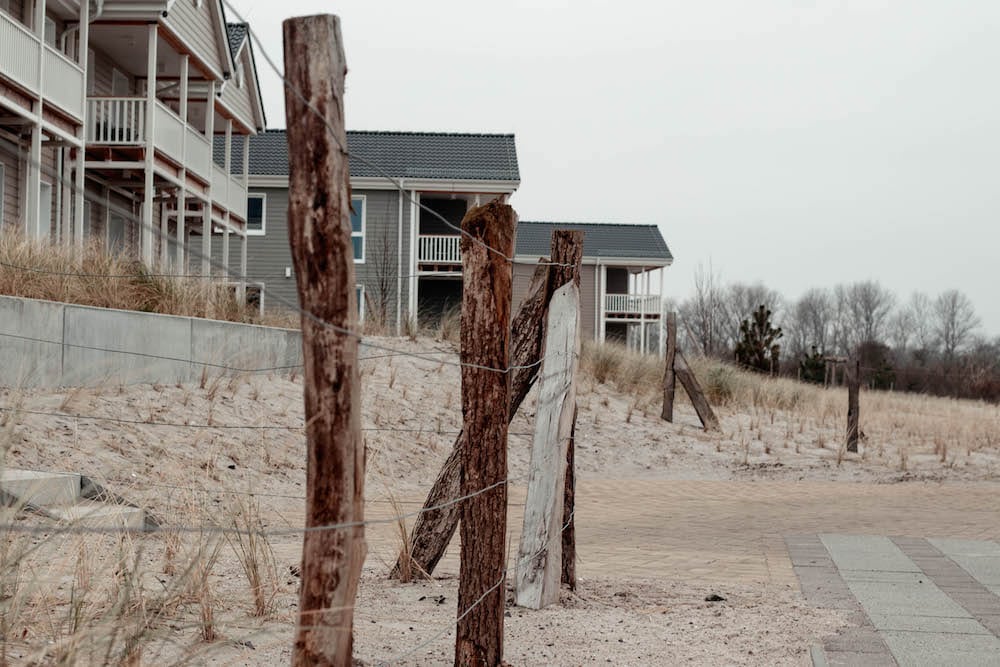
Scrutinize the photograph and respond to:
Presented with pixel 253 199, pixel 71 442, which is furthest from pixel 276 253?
pixel 71 442

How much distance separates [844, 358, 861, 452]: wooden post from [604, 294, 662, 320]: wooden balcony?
24.2m

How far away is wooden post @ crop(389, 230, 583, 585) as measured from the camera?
5.89m

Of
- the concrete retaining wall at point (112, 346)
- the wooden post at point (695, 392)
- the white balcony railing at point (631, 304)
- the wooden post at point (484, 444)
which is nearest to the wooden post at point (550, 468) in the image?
the wooden post at point (484, 444)

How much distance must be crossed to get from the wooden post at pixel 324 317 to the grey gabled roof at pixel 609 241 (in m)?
38.2

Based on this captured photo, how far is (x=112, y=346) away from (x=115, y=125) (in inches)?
377

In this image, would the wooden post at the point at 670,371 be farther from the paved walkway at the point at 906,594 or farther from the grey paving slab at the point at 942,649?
the grey paving slab at the point at 942,649

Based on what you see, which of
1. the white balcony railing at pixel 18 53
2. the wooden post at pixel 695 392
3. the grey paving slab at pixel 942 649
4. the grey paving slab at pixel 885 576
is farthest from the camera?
the wooden post at pixel 695 392

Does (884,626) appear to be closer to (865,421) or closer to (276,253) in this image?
(865,421)

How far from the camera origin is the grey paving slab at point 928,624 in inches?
212

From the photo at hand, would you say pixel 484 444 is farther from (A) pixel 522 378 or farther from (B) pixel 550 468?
(A) pixel 522 378

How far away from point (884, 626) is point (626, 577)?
1.87 metres

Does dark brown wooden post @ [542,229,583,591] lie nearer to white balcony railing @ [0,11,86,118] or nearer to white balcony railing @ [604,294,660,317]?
white balcony railing @ [0,11,86,118]

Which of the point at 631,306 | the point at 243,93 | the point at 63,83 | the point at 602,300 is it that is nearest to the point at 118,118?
the point at 63,83

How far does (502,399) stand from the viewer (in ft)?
14.4
